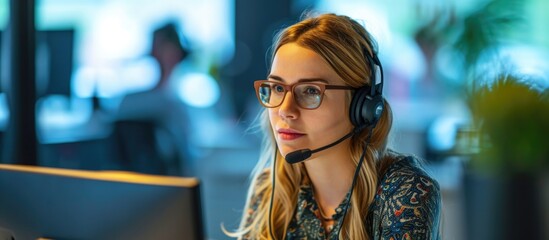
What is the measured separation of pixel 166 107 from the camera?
404 centimetres

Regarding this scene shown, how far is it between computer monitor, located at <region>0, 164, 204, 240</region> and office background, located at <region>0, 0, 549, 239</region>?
2.37 m

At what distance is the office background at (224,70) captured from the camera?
11.7 feet

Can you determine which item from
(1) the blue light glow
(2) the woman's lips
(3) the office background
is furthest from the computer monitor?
(1) the blue light glow

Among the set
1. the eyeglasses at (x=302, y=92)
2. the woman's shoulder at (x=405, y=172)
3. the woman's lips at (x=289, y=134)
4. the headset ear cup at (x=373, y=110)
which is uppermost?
the eyeglasses at (x=302, y=92)

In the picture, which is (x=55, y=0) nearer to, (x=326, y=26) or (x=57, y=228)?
(x=326, y=26)

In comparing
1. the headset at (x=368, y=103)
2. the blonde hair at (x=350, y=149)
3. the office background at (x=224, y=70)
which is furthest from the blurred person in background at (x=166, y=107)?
the headset at (x=368, y=103)

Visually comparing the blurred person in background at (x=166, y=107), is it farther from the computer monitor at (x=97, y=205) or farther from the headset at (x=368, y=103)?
the computer monitor at (x=97, y=205)

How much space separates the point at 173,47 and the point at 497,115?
227 centimetres

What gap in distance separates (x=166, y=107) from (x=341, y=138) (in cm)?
267

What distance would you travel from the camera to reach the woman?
1.45 metres

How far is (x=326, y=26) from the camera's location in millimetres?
1522

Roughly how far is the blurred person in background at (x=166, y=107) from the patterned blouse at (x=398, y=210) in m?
2.46

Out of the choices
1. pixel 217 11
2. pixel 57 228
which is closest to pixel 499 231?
pixel 57 228

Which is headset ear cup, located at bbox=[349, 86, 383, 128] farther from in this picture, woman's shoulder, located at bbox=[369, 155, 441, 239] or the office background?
the office background
